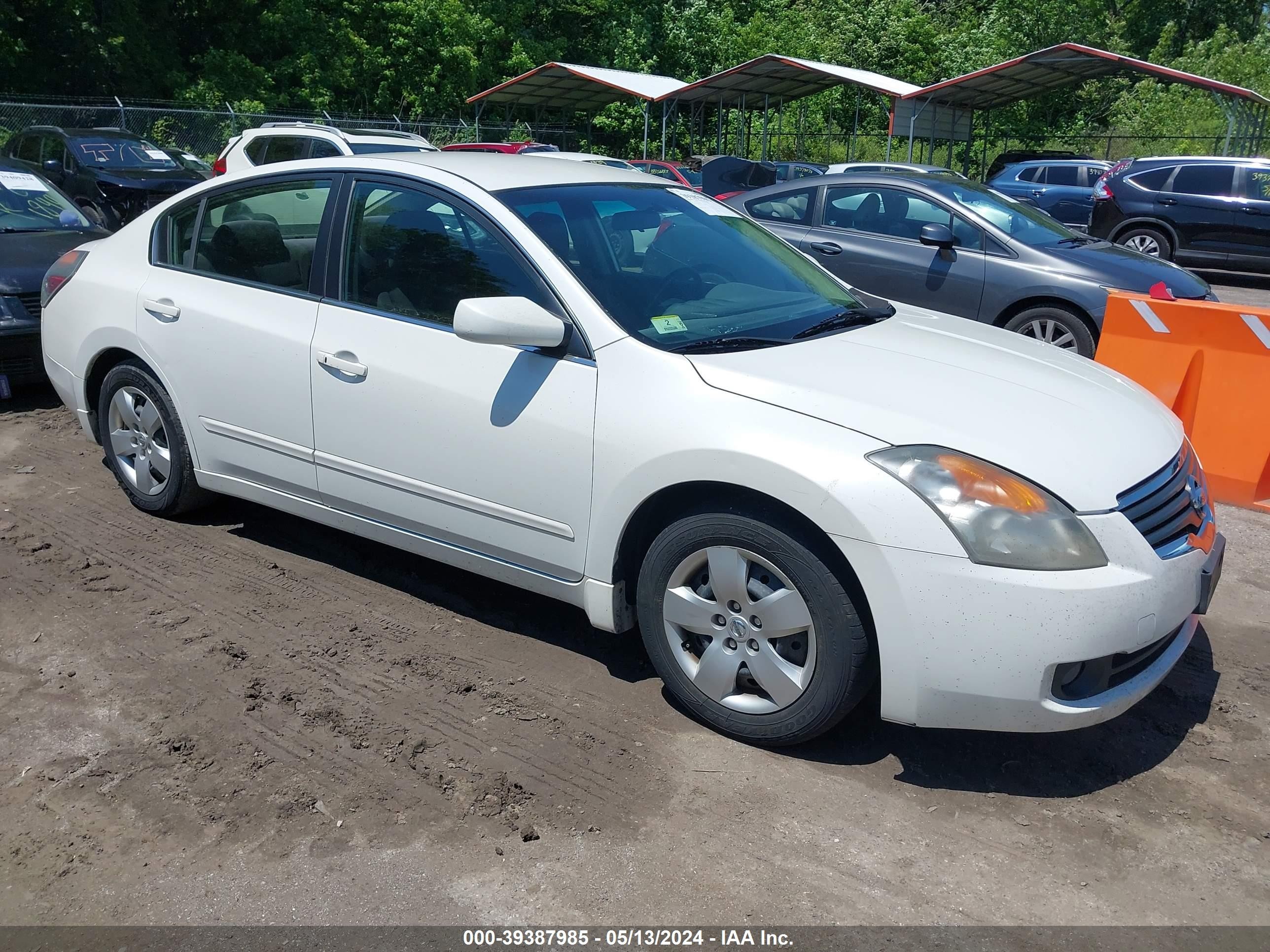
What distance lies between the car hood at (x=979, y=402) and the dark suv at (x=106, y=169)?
13.4 meters

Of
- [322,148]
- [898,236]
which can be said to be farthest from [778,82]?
[898,236]

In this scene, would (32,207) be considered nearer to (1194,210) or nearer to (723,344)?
(723,344)

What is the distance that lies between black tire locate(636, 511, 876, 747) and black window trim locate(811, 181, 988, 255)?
579 centimetres

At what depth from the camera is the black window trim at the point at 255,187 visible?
4.14 meters

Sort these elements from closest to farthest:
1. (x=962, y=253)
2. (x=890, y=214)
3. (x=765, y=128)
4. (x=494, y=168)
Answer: (x=494, y=168)
(x=962, y=253)
(x=890, y=214)
(x=765, y=128)

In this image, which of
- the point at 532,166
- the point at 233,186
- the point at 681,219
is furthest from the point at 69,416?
the point at 681,219

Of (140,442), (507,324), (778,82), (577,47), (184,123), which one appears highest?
(577,47)

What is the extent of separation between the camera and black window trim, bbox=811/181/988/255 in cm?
820

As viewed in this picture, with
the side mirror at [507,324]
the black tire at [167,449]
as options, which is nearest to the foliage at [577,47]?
the black tire at [167,449]

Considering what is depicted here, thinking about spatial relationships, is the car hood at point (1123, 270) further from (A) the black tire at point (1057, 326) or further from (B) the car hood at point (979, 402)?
(B) the car hood at point (979, 402)

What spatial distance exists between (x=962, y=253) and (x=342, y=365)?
569cm

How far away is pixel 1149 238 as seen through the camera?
1582 cm

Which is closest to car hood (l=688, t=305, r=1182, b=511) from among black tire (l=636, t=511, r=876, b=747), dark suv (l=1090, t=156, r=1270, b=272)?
black tire (l=636, t=511, r=876, b=747)

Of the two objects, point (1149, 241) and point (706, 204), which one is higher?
point (706, 204)
